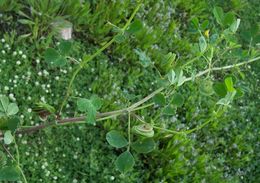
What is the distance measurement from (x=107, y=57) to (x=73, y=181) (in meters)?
0.93

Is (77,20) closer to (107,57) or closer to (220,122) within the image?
(107,57)

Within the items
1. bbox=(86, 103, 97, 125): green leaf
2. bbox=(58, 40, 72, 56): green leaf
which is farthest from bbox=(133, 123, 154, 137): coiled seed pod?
bbox=(58, 40, 72, 56): green leaf

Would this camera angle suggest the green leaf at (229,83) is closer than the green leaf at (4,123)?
Yes

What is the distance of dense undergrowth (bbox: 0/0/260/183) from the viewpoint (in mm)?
2951

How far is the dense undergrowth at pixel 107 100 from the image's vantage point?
9.68 ft

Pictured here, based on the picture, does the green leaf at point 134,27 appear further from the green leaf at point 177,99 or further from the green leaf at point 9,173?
the green leaf at point 9,173

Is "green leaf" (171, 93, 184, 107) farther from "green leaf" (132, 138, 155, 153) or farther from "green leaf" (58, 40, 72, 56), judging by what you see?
"green leaf" (58, 40, 72, 56)

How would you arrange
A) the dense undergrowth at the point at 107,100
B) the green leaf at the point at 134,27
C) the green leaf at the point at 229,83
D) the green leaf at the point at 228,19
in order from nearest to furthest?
the green leaf at the point at 229,83 < the green leaf at the point at 134,27 < the green leaf at the point at 228,19 < the dense undergrowth at the point at 107,100

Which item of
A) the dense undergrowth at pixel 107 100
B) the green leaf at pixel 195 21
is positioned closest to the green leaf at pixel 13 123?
the green leaf at pixel 195 21

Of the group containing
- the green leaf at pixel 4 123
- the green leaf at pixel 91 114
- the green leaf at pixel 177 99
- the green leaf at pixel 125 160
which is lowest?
the green leaf at pixel 125 160

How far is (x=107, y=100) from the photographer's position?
317 cm

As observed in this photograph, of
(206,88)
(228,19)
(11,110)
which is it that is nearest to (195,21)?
(228,19)

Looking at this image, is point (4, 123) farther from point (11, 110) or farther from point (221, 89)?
point (221, 89)

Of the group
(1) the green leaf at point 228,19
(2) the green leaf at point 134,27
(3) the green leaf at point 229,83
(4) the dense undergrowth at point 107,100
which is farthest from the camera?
(4) the dense undergrowth at point 107,100
